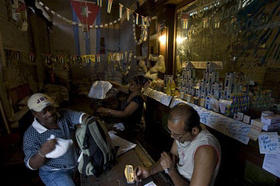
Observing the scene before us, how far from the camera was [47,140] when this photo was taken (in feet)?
4.65

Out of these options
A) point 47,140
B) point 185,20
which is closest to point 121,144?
point 47,140

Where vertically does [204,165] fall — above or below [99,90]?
below

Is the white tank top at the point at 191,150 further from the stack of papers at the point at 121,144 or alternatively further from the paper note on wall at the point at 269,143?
the stack of papers at the point at 121,144

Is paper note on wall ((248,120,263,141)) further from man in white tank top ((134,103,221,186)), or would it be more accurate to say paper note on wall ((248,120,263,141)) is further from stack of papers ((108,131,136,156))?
stack of papers ((108,131,136,156))

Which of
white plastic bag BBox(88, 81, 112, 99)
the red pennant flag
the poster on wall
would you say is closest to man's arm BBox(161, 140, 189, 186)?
white plastic bag BBox(88, 81, 112, 99)

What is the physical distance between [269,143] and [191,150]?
1.96 feet

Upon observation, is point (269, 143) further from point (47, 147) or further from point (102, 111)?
point (102, 111)

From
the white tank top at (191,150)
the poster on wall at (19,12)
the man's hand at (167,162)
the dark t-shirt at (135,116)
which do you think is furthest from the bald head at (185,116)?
the poster on wall at (19,12)

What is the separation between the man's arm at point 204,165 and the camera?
1020mm

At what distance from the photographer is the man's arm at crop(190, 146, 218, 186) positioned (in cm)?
102

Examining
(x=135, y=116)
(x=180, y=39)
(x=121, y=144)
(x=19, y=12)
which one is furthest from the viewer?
(x=180, y=39)

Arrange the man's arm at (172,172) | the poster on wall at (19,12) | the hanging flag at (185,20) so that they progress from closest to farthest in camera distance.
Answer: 1. the man's arm at (172,172)
2. the poster on wall at (19,12)
3. the hanging flag at (185,20)

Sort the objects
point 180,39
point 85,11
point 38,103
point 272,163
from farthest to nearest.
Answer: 1. point 180,39
2. point 85,11
3. point 38,103
4. point 272,163

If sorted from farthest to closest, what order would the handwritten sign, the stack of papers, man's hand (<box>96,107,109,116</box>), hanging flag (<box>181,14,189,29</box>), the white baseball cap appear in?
hanging flag (<box>181,14,189,29</box>) → man's hand (<box>96,107,109,116</box>) → the handwritten sign → the stack of papers → the white baseball cap
